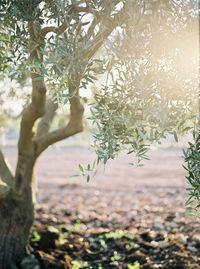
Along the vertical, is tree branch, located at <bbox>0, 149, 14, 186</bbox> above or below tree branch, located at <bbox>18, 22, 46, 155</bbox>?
below

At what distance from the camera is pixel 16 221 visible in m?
5.56

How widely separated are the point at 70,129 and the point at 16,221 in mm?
1907

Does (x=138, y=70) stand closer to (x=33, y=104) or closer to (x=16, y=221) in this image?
(x=33, y=104)

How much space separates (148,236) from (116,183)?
37.0ft

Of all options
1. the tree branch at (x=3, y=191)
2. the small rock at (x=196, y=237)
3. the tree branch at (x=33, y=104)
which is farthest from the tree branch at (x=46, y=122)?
the small rock at (x=196, y=237)

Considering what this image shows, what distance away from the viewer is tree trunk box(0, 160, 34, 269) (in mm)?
5430

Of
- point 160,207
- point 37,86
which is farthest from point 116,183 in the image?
point 37,86

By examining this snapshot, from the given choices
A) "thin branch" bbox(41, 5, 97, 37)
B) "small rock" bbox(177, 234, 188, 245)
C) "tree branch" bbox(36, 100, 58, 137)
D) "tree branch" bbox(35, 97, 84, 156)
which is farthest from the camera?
"tree branch" bbox(36, 100, 58, 137)

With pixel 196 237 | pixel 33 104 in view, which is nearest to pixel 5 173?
pixel 33 104

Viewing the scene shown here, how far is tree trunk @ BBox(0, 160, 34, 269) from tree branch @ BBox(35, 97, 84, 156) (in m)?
0.43

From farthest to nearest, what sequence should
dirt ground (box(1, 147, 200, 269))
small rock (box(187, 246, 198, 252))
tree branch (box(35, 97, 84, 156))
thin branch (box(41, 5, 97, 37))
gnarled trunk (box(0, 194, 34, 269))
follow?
1. small rock (box(187, 246, 198, 252))
2. dirt ground (box(1, 147, 200, 269))
3. gnarled trunk (box(0, 194, 34, 269))
4. tree branch (box(35, 97, 84, 156))
5. thin branch (box(41, 5, 97, 37))

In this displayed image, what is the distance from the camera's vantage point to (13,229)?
553cm

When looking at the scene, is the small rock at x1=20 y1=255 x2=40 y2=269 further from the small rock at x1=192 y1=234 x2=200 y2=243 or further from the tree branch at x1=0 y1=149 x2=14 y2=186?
the small rock at x1=192 y1=234 x2=200 y2=243

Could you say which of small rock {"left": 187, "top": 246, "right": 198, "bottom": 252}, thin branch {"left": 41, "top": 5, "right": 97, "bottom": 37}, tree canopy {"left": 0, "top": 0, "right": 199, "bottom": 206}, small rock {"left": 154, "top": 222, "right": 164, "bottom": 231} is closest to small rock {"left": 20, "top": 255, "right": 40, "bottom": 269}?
small rock {"left": 187, "top": 246, "right": 198, "bottom": 252}
